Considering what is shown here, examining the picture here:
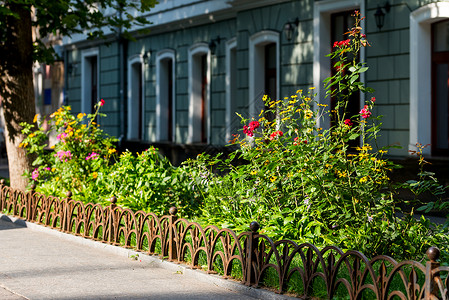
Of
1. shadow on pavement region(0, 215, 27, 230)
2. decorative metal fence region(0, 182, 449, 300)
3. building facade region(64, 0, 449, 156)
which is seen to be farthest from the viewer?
building facade region(64, 0, 449, 156)

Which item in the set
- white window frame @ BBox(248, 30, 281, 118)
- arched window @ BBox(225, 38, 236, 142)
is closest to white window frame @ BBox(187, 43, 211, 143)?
arched window @ BBox(225, 38, 236, 142)

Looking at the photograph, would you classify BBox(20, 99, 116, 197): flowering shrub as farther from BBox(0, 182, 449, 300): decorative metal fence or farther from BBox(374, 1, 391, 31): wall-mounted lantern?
BBox(374, 1, 391, 31): wall-mounted lantern

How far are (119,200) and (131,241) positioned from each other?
4.67 ft

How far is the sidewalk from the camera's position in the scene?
24.4 feet

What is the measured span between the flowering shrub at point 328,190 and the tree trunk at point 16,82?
20.9 ft

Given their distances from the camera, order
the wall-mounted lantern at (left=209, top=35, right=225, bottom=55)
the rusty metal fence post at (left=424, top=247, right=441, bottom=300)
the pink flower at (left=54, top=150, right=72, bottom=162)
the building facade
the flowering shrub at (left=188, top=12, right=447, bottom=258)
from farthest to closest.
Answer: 1. the wall-mounted lantern at (left=209, top=35, right=225, bottom=55)
2. the building facade
3. the pink flower at (left=54, top=150, right=72, bottom=162)
4. the flowering shrub at (left=188, top=12, right=447, bottom=258)
5. the rusty metal fence post at (left=424, top=247, right=441, bottom=300)

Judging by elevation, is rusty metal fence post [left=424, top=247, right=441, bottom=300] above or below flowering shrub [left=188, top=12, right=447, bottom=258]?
below

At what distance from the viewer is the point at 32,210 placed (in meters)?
12.7

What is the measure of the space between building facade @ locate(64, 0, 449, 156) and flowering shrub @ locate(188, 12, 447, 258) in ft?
15.2

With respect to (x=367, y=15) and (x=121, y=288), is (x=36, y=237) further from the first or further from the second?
(x=367, y=15)

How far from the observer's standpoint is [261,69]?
1869cm

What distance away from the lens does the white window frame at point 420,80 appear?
550 inches

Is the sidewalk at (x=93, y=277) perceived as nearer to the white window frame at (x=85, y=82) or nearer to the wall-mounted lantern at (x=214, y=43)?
the wall-mounted lantern at (x=214, y=43)

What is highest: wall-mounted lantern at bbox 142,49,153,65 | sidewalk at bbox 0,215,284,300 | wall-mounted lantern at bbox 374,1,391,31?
wall-mounted lantern at bbox 142,49,153,65
